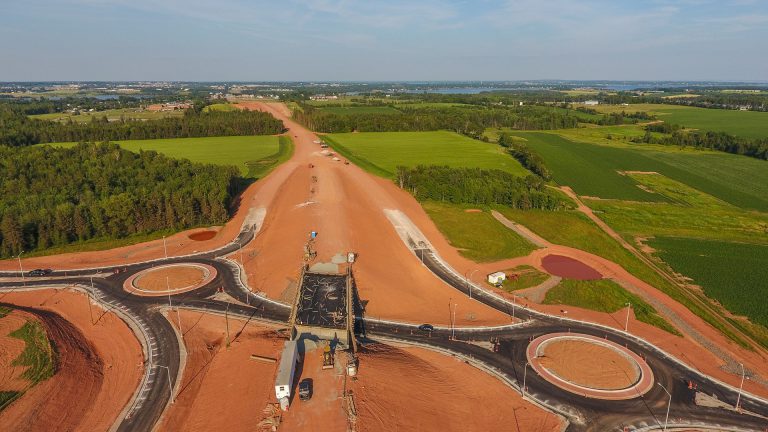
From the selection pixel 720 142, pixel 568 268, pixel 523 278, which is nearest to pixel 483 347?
pixel 523 278

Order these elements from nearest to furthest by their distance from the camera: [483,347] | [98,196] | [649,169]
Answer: [483,347] < [98,196] < [649,169]

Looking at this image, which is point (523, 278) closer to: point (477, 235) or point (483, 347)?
point (477, 235)

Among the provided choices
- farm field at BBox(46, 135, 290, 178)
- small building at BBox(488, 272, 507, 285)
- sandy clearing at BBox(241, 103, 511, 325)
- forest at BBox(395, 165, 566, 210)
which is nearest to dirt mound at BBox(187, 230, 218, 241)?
sandy clearing at BBox(241, 103, 511, 325)

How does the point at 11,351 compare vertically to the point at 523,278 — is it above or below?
above

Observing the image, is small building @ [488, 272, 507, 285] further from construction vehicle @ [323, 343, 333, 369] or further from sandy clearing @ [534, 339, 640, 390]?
construction vehicle @ [323, 343, 333, 369]

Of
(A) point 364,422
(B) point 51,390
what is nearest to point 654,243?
(A) point 364,422

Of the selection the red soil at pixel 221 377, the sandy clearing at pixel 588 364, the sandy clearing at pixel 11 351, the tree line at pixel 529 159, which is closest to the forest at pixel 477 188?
the tree line at pixel 529 159

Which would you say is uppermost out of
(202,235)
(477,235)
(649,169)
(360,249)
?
(649,169)
